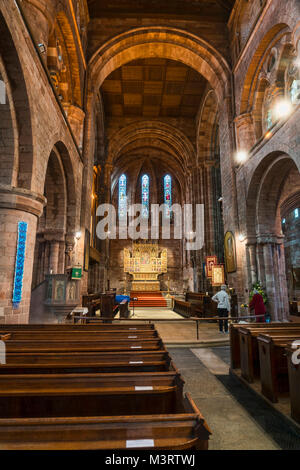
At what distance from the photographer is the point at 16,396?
1.81m

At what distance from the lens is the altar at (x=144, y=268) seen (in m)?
19.4

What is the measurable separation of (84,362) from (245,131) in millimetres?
10447

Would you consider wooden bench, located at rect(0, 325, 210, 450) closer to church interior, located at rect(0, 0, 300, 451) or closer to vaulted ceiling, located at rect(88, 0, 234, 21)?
church interior, located at rect(0, 0, 300, 451)

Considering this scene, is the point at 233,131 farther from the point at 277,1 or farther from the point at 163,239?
the point at 163,239

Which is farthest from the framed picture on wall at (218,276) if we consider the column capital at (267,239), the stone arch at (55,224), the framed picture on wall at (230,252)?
the stone arch at (55,224)

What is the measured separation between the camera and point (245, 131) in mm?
10484

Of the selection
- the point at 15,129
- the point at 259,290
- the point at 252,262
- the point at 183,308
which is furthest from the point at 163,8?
the point at 183,308

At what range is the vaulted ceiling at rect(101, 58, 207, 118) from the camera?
48.3 feet

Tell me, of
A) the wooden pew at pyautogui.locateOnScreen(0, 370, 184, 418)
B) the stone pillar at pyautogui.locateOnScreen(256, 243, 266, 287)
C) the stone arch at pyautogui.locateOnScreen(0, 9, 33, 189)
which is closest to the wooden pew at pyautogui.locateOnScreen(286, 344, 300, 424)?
the wooden pew at pyautogui.locateOnScreen(0, 370, 184, 418)

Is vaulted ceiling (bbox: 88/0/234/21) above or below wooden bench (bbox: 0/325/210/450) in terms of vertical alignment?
above

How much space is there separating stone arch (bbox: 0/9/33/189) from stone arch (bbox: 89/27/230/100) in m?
6.73

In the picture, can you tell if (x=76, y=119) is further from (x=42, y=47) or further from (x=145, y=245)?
(x=145, y=245)

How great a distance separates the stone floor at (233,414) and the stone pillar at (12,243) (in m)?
3.19
